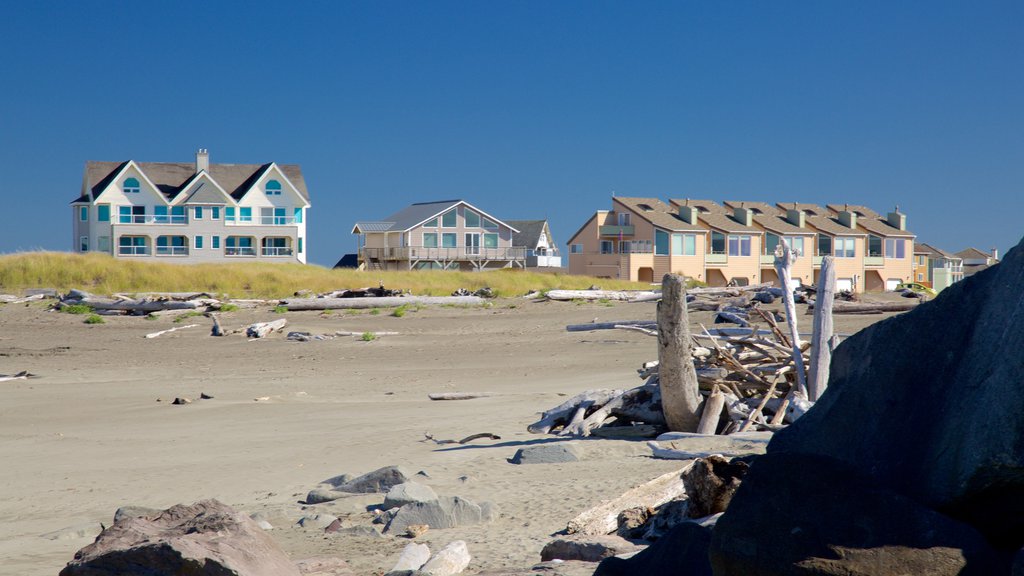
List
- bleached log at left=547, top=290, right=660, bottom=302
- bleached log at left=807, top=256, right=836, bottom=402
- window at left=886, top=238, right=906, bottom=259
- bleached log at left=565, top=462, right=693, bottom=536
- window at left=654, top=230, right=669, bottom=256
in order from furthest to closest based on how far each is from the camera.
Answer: window at left=886, top=238, right=906, bottom=259, window at left=654, top=230, right=669, bottom=256, bleached log at left=547, top=290, right=660, bottom=302, bleached log at left=807, top=256, right=836, bottom=402, bleached log at left=565, top=462, right=693, bottom=536

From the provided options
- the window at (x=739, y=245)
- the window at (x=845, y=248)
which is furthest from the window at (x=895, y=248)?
the window at (x=739, y=245)

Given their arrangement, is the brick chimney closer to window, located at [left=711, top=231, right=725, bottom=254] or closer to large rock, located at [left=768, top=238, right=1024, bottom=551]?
window, located at [left=711, top=231, right=725, bottom=254]

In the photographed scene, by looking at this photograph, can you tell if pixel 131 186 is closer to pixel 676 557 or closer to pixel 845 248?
pixel 845 248

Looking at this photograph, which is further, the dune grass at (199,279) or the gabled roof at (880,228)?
the gabled roof at (880,228)

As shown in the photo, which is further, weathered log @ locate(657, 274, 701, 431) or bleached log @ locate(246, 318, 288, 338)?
bleached log @ locate(246, 318, 288, 338)

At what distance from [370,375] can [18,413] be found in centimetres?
655

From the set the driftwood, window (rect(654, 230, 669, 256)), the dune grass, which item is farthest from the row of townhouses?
the driftwood

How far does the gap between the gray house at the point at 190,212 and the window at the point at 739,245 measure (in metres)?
30.4

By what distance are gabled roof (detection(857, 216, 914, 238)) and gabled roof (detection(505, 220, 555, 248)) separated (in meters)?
28.0

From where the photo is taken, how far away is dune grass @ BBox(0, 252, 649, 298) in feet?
131

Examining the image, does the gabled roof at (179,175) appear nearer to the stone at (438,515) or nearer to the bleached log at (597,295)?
the bleached log at (597,295)

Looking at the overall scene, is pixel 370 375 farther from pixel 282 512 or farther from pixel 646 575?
pixel 646 575

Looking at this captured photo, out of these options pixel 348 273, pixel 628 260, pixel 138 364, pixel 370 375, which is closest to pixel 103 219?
pixel 348 273

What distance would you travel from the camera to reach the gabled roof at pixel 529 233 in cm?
8762
